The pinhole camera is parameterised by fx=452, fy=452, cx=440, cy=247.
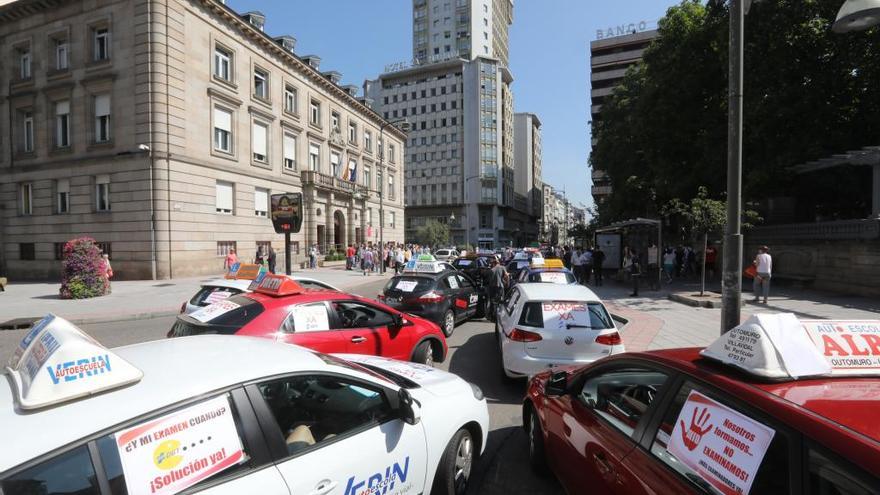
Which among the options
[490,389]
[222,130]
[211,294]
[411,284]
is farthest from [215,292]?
[222,130]

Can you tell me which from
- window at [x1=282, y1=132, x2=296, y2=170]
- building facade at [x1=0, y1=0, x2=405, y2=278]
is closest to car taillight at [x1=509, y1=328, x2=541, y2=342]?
building facade at [x1=0, y1=0, x2=405, y2=278]

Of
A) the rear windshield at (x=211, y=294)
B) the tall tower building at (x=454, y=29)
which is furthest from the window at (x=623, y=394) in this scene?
the tall tower building at (x=454, y=29)

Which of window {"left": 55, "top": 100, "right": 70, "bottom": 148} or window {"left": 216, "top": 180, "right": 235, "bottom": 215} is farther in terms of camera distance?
window {"left": 216, "top": 180, "right": 235, "bottom": 215}

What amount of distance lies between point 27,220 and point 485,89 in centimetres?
7000

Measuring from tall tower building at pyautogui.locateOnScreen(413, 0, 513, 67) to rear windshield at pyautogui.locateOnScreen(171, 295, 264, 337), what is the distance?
290ft

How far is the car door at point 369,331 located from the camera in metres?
5.72

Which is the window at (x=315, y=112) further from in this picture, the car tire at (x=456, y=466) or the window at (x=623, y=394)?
the window at (x=623, y=394)

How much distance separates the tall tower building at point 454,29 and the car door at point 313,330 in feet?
289

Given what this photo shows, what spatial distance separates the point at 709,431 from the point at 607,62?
81.5m

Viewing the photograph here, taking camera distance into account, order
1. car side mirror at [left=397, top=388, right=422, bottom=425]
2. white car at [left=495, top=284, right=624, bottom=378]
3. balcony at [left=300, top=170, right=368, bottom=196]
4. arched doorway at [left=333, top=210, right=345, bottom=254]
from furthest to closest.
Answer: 1. arched doorway at [left=333, top=210, right=345, bottom=254]
2. balcony at [left=300, top=170, right=368, bottom=196]
3. white car at [left=495, top=284, right=624, bottom=378]
4. car side mirror at [left=397, top=388, right=422, bottom=425]

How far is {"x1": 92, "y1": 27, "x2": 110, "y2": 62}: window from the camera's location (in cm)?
2402

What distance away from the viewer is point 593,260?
20.9 metres

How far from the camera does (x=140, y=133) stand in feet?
74.0

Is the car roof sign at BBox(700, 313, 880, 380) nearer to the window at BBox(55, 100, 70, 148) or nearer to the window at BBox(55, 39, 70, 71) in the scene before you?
the window at BBox(55, 100, 70, 148)
